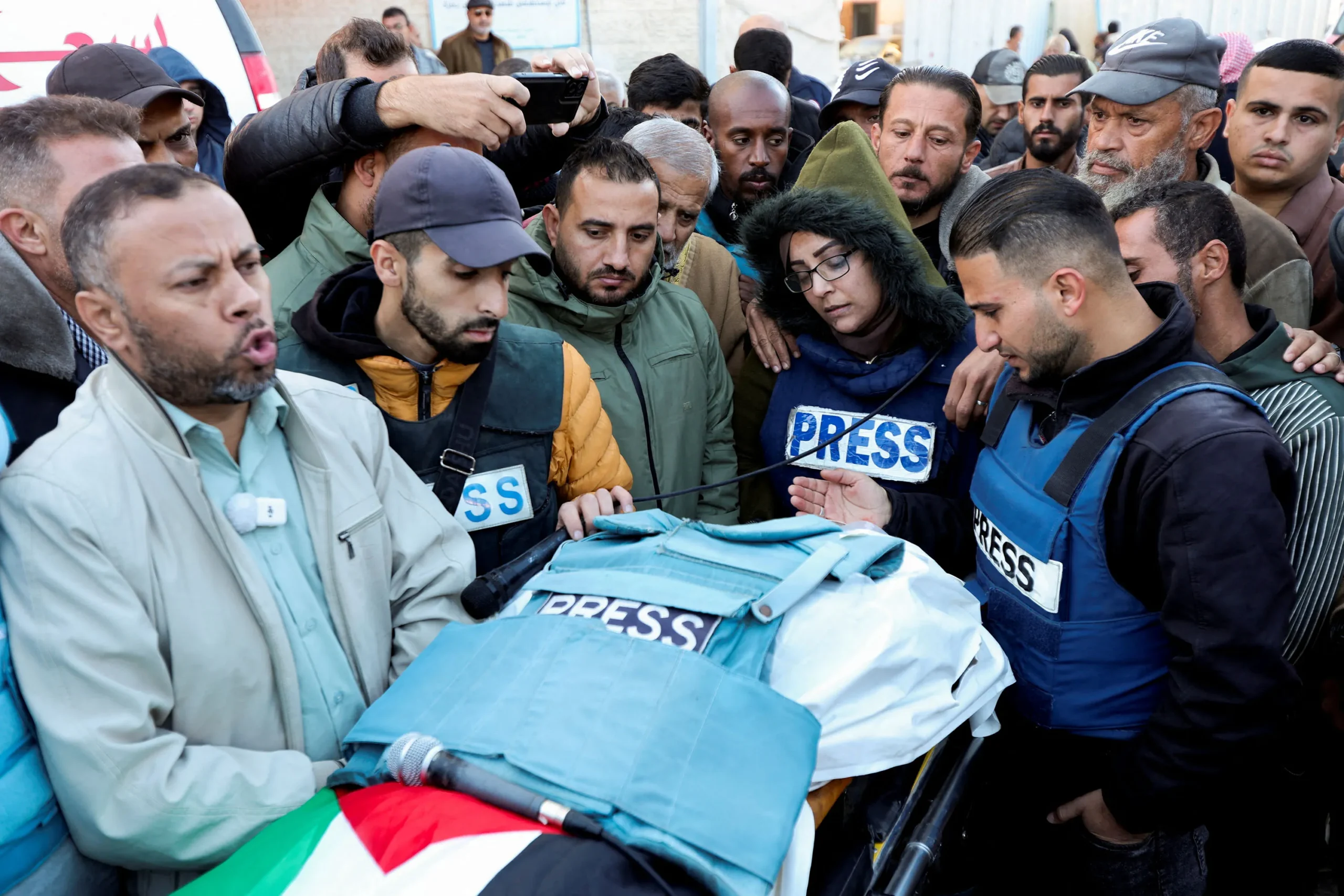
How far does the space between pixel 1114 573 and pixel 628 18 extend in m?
8.67

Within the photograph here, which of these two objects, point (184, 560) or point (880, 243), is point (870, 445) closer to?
point (880, 243)

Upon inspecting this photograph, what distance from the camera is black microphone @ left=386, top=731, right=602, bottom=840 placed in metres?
1.31

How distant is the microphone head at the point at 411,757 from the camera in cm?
141

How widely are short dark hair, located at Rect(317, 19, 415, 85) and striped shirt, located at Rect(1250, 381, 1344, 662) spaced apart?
2962 millimetres

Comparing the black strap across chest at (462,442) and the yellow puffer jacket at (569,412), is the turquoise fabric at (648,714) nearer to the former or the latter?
the black strap across chest at (462,442)

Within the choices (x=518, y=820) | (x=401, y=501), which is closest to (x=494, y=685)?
(x=518, y=820)

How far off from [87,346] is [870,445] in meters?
1.92

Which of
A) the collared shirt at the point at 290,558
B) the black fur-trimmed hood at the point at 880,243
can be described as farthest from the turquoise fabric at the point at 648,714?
the black fur-trimmed hood at the point at 880,243

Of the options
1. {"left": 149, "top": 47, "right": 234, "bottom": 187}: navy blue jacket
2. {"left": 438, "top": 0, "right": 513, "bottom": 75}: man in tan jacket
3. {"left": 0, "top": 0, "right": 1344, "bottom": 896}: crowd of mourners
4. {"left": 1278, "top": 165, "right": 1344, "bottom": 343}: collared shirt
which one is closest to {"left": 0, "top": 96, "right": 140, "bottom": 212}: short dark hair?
{"left": 0, "top": 0, "right": 1344, "bottom": 896}: crowd of mourners

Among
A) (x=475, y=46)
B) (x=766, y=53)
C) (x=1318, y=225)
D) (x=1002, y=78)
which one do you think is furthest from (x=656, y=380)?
(x=475, y=46)

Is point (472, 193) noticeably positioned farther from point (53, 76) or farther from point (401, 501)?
point (53, 76)

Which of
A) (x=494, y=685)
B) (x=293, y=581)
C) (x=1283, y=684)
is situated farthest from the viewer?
(x=1283, y=684)

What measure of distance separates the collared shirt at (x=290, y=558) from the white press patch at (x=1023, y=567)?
1.33 metres

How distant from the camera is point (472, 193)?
229 cm
